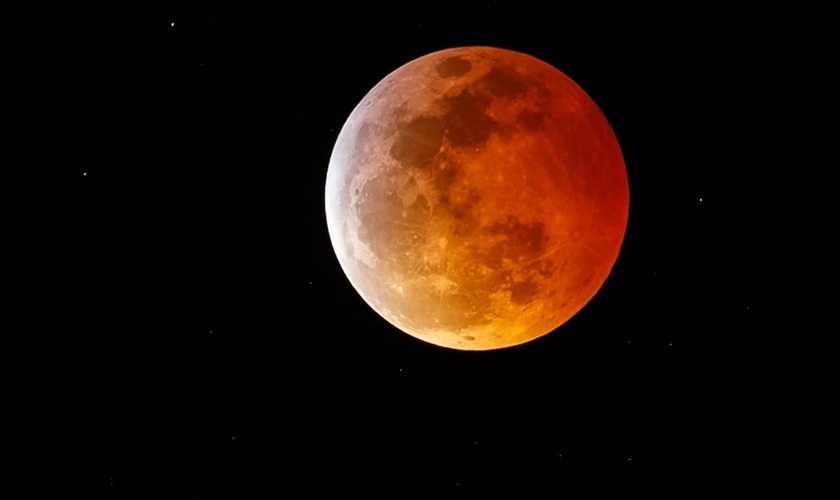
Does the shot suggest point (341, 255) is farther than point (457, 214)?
Yes

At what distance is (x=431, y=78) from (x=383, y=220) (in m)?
1.11

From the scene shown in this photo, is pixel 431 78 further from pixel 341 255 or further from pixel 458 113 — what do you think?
pixel 341 255

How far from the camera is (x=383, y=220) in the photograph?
522 centimetres

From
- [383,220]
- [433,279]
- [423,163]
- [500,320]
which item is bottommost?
[500,320]

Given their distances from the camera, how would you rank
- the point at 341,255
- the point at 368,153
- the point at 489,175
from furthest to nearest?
the point at 341,255 → the point at 368,153 → the point at 489,175

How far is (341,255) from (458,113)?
5.11 feet

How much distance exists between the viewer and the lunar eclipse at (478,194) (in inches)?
197

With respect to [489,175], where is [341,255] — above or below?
below

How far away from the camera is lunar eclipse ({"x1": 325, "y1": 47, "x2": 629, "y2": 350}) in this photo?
5.02 metres

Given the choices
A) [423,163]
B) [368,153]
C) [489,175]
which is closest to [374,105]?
[368,153]

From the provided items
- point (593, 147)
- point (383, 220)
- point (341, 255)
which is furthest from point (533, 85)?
point (341, 255)

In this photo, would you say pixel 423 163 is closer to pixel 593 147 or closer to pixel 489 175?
pixel 489 175

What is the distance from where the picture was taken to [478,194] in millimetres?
4984

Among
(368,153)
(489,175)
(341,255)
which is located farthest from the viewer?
(341,255)
